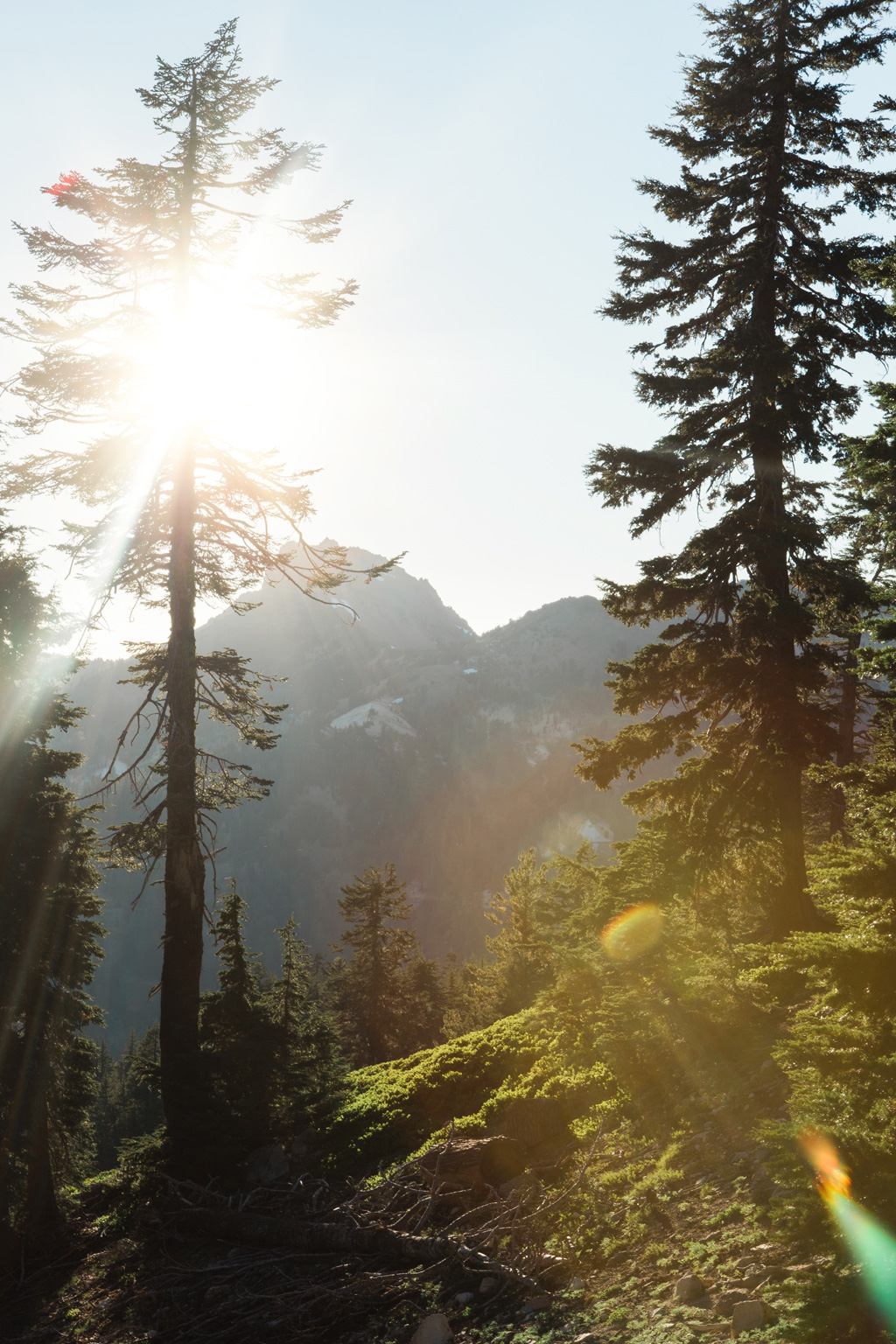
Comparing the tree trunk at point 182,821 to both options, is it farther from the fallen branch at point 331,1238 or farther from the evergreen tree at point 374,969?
the evergreen tree at point 374,969

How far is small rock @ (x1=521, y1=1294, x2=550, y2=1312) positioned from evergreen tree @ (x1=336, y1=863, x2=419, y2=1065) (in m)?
25.7

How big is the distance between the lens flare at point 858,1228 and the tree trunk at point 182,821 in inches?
323

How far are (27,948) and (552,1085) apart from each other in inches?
417

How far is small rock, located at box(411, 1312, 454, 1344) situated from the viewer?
5.16 metres

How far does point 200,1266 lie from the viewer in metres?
7.33

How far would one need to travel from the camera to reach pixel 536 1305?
5.41 m

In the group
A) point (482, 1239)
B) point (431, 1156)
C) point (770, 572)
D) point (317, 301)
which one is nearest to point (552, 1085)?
point (431, 1156)

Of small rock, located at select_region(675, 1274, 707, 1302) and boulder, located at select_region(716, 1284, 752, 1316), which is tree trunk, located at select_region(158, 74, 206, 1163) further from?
boulder, located at select_region(716, 1284, 752, 1316)

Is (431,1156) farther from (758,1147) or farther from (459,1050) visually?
(459,1050)

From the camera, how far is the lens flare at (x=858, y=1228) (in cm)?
384

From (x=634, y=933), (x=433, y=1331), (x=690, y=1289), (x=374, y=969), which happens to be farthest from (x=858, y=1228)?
(x=374, y=969)

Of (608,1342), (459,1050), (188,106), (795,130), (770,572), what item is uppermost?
(188,106)

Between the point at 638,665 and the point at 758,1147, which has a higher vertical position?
the point at 638,665

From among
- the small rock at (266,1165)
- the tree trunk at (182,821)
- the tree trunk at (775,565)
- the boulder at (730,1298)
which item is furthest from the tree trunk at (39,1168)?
the tree trunk at (775,565)
